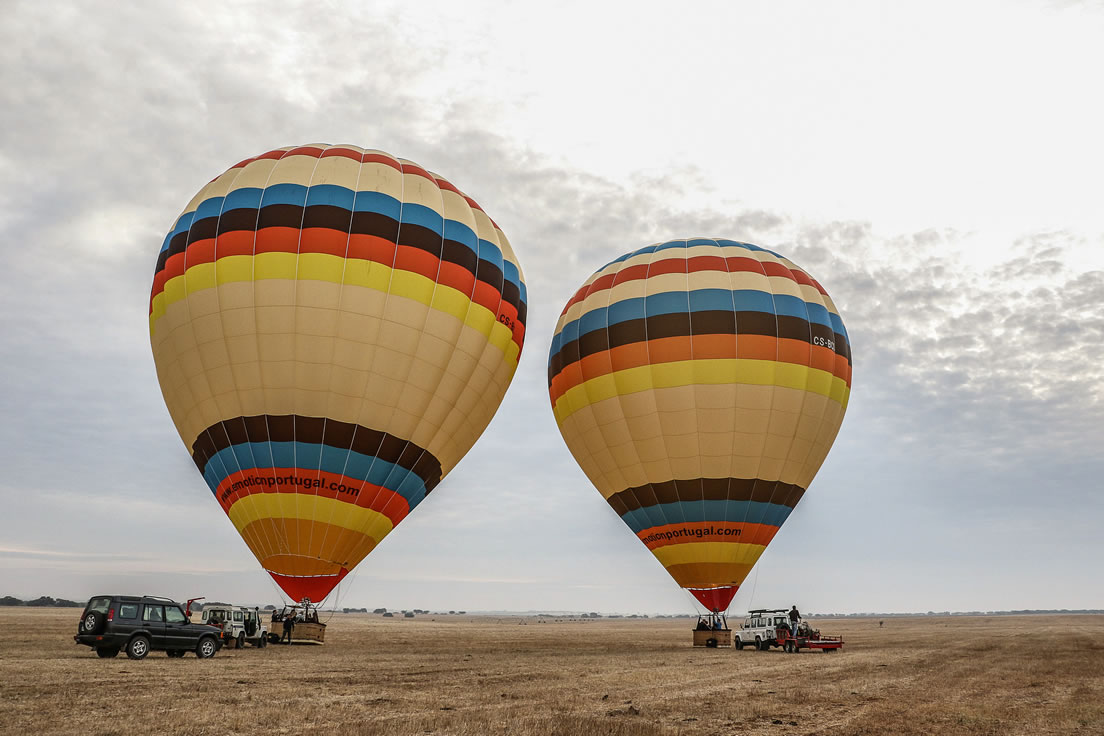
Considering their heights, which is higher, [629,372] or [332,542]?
[629,372]

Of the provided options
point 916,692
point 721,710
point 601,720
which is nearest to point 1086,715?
point 916,692

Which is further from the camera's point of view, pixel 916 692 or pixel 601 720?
pixel 916 692

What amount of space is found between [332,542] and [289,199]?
9148 millimetres

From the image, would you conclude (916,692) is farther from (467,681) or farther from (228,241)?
(228,241)

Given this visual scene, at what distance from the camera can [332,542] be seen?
20.4 metres

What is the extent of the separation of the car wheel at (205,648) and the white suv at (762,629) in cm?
1657

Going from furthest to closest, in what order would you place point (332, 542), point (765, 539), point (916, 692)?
1. point (765, 539)
2. point (332, 542)
3. point (916, 692)

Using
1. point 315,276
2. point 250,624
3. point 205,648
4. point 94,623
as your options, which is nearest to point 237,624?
point 250,624

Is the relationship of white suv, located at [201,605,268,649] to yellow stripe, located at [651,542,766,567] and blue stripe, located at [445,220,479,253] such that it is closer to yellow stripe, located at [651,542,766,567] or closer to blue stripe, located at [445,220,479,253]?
blue stripe, located at [445,220,479,253]

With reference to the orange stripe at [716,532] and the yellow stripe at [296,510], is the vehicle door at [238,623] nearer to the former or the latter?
the yellow stripe at [296,510]

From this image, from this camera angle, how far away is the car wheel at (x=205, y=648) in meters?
18.2

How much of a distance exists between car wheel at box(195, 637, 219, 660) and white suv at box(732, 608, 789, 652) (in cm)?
1657

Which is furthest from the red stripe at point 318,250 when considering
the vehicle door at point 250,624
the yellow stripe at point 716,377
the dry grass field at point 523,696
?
the dry grass field at point 523,696

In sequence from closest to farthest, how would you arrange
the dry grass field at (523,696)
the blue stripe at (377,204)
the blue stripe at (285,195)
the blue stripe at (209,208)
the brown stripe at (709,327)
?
1. the dry grass field at (523,696)
2. the blue stripe at (285,195)
3. the blue stripe at (377,204)
4. the blue stripe at (209,208)
5. the brown stripe at (709,327)
